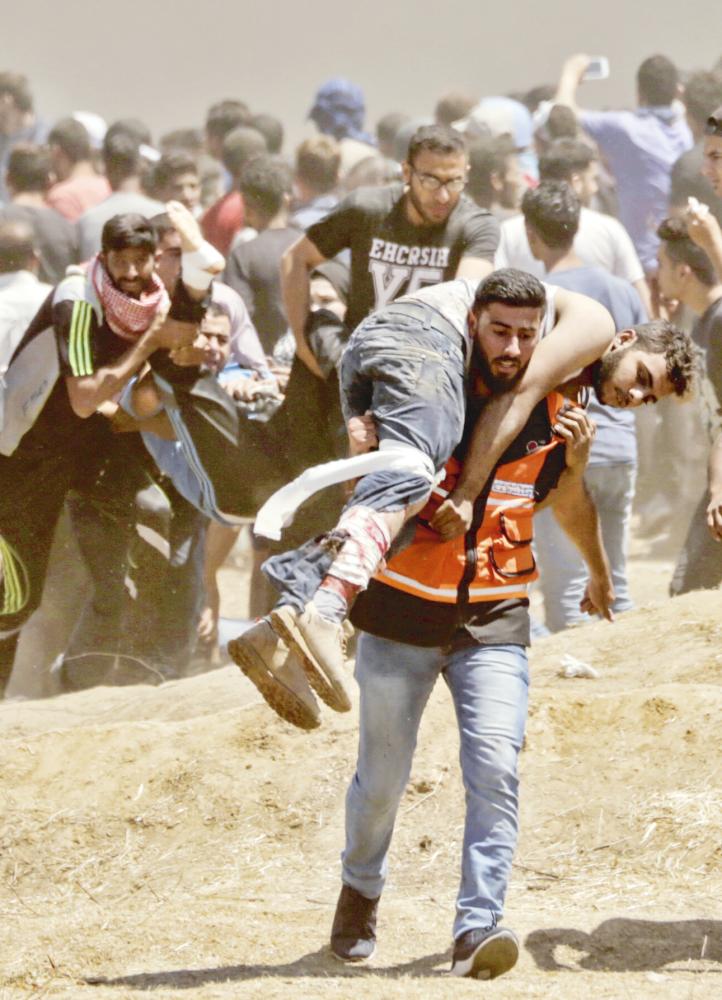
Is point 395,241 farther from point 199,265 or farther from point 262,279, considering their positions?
point 262,279

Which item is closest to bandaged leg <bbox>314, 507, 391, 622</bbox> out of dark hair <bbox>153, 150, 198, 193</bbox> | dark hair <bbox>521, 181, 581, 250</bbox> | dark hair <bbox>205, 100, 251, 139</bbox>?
dark hair <bbox>521, 181, 581, 250</bbox>

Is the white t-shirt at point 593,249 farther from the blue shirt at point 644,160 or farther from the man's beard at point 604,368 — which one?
the man's beard at point 604,368

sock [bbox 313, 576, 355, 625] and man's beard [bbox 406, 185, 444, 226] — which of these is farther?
man's beard [bbox 406, 185, 444, 226]

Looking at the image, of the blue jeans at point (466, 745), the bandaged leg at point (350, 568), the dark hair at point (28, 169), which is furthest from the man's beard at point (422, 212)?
the dark hair at point (28, 169)

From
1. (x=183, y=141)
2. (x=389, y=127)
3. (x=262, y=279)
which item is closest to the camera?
(x=262, y=279)

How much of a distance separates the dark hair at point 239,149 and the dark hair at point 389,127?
1.84 m

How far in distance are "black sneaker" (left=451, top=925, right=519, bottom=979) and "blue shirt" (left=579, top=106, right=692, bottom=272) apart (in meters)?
7.10

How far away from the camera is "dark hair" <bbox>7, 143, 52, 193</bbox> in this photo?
417 inches

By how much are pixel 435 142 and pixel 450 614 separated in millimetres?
3159

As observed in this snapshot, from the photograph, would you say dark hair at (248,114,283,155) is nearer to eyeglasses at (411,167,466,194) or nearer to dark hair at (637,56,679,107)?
dark hair at (637,56,679,107)

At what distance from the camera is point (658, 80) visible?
11.5 m

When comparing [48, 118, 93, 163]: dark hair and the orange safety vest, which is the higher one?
[48, 118, 93, 163]: dark hair

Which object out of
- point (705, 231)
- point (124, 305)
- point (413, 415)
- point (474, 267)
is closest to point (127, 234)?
point (124, 305)

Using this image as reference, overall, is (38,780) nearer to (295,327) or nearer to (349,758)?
(349,758)
